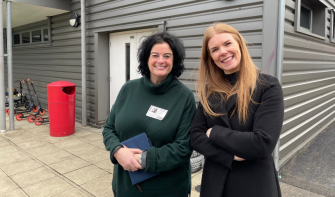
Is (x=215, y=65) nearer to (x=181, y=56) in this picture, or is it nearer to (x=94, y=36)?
(x=181, y=56)

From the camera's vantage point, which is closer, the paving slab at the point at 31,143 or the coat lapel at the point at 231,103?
the coat lapel at the point at 231,103

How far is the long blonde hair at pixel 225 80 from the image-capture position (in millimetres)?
1264

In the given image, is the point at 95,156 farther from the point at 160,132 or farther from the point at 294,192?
the point at 294,192

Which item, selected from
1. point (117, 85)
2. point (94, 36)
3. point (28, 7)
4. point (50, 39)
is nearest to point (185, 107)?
point (117, 85)

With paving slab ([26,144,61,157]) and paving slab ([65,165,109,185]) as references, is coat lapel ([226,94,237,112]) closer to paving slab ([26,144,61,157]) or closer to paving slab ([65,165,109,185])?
paving slab ([65,165,109,185])

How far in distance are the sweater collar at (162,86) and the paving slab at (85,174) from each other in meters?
2.08

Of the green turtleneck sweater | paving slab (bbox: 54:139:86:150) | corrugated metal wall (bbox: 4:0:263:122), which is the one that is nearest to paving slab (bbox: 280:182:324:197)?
corrugated metal wall (bbox: 4:0:263:122)

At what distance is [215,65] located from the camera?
1.44m

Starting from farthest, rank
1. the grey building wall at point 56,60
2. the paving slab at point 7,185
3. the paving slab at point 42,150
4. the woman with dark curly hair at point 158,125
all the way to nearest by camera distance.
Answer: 1. the grey building wall at point 56,60
2. the paving slab at point 42,150
3. the paving slab at point 7,185
4. the woman with dark curly hair at point 158,125

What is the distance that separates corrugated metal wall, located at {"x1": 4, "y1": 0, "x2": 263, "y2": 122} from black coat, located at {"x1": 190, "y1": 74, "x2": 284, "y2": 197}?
6.10 ft

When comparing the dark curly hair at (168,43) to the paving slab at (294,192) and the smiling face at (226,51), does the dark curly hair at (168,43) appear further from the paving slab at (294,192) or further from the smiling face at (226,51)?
the paving slab at (294,192)

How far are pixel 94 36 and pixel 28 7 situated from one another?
6.42 feet

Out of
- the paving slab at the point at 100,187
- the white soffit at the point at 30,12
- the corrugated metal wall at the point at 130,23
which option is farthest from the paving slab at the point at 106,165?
the white soffit at the point at 30,12

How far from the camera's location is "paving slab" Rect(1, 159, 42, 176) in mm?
3356
